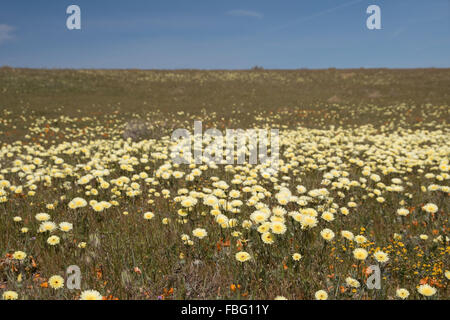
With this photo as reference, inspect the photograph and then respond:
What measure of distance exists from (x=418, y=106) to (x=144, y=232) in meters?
25.0

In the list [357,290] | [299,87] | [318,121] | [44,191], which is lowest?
[357,290]

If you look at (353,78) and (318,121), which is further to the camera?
(353,78)

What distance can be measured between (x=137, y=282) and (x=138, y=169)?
478cm

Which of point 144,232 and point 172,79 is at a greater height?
point 172,79

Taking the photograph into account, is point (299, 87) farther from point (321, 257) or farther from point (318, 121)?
point (321, 257)

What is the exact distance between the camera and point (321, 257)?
298 cm

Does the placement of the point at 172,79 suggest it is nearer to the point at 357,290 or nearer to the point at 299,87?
the point at 299,87

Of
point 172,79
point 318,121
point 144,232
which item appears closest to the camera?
point 144,232

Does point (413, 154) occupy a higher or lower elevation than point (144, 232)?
higher
